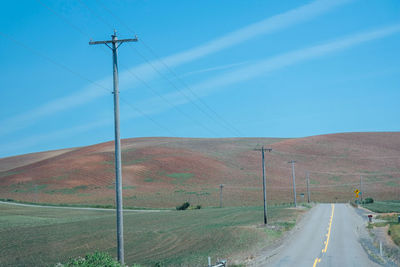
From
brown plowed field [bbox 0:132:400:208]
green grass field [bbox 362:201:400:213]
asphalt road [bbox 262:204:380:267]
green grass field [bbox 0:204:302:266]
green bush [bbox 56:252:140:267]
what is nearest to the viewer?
green bush [bbox 56:252:140:267]

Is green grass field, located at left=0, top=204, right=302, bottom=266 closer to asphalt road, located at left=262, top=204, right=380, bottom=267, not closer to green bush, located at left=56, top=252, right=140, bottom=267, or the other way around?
asphalt road, located at left=262, top=204, right=380, bottom=267

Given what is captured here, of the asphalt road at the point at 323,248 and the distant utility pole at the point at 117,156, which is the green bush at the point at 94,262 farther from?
the asphalt road at the point at 323,248

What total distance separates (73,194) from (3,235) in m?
61.5

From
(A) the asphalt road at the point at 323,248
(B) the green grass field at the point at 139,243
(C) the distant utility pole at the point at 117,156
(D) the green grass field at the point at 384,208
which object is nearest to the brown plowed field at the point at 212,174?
(D) the green grass field at the point at 384,208

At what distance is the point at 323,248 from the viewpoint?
97.1 feet

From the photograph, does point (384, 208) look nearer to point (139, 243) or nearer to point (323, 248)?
point (323, 248)

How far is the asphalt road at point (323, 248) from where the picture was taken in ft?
78.3

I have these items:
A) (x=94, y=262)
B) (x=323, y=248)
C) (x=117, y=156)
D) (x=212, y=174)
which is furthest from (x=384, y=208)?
(x=94, y=262)

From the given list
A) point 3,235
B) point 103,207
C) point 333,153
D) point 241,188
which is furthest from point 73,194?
point 333,153

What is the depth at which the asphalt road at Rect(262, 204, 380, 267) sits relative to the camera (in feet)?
78.3

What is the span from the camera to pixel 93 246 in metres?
36.0

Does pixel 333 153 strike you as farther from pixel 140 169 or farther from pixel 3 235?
pixel 3 235

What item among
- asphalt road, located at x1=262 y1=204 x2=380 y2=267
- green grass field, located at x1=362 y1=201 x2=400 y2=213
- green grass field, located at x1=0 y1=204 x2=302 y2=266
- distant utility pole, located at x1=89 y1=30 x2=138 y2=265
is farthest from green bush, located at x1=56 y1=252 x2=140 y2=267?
green grass field, located at x1=362 y1=201 x2=400 y2=213

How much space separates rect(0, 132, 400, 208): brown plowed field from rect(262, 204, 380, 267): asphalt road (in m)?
51.0
